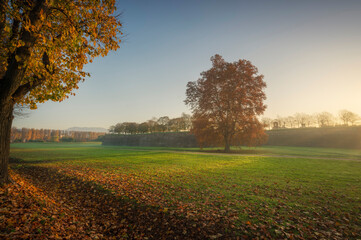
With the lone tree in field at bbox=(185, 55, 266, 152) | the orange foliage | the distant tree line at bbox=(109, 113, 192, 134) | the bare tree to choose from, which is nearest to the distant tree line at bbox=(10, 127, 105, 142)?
the distant tree line at bbox=(109, 113, 192, 134)

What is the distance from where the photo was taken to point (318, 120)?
7162 cm

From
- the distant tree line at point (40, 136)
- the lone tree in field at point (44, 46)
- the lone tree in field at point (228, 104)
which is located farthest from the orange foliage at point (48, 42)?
the distant tree line at point (40, 136)

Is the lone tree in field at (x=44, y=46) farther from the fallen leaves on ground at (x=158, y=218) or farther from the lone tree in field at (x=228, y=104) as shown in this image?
the lone tree in field at (x=228, y=104)

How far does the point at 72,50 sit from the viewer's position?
6906 mm

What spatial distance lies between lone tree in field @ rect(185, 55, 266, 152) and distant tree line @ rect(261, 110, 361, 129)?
40.9m

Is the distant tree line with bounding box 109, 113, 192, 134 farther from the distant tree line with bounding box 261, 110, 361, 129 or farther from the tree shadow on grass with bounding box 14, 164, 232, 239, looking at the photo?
the tree shadow on grass with bounding box 14, 164, 232, 239

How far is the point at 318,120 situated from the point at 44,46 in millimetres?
93206

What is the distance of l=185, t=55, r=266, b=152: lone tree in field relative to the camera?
23562 mm

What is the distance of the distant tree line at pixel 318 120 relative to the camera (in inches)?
2325

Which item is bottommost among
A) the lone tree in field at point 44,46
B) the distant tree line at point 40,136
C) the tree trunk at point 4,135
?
the distant tree line at point 40,136

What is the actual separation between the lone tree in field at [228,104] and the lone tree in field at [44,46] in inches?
730

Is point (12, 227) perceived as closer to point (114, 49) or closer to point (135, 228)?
point (135, 228)

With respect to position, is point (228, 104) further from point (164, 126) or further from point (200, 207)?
point (164, 126)

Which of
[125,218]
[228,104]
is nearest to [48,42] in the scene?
[125,218]
